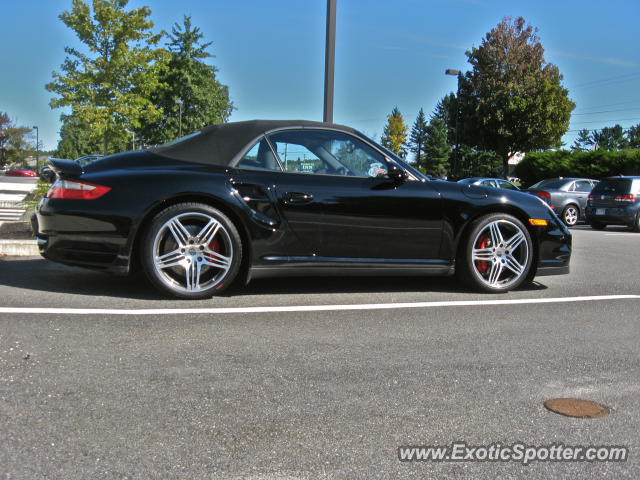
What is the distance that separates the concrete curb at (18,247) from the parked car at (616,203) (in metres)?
14.3

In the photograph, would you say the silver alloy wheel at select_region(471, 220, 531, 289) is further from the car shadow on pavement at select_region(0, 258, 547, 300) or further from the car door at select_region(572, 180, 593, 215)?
the car door at select_region(572, 180, 593, 215)

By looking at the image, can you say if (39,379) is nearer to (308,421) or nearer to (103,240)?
(308,421)

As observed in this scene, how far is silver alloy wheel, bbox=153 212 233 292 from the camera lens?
4.77 meters

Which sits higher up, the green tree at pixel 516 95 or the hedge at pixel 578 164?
the green tree at pixel 516 95

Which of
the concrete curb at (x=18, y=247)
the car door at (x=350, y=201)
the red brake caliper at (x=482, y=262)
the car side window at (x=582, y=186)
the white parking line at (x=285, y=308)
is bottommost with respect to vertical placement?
the white parking line at (x=285, y=308)

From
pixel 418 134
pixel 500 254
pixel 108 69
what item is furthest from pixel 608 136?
pixel 500 254

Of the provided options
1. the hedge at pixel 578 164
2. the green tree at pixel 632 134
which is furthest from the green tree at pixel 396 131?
the hedge at pixel 578 164

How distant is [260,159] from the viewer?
202 inches

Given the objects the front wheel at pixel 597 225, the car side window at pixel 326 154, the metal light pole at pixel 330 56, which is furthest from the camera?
the front wheel at pixel 597 225

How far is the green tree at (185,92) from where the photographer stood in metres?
57.4

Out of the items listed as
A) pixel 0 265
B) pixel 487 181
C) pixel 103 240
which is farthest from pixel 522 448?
pixel 487 181

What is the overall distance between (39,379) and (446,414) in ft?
5.88

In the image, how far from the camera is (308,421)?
2.58 m

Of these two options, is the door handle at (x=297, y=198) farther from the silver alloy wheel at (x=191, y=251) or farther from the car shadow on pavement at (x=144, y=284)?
the car shadow on pavement at (x=144, y=284)
